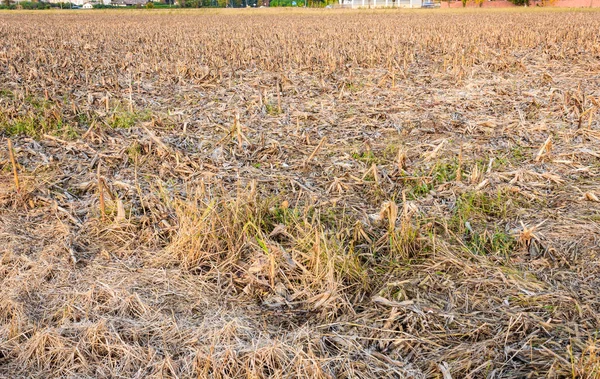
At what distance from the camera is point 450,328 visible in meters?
2.69

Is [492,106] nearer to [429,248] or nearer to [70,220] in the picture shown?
[429,248]

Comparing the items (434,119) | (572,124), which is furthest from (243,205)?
(572,124)

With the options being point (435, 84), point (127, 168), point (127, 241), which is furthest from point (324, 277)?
point (435, 84)

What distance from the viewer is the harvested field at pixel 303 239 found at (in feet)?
8.32

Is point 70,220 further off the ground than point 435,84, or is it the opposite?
point 435,84

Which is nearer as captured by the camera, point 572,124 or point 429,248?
point 429,248

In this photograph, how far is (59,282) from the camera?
3139 mm

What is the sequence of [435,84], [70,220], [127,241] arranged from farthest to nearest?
[435,84]
[70,220]
[127,241]

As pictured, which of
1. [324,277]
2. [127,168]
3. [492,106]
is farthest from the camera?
[492,106]

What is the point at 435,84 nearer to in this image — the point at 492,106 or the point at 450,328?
the point at 492,106

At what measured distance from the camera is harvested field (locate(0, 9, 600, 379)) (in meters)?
2.54

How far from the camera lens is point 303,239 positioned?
10.9 ft

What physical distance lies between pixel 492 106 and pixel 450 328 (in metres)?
5.00

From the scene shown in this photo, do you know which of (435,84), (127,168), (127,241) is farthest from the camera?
(435,84)
